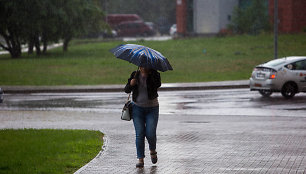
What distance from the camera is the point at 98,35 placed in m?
76.9

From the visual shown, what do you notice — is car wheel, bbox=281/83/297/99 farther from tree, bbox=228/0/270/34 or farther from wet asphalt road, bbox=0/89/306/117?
tree, bbox=228/0/270/34

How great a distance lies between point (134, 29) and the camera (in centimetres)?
7550

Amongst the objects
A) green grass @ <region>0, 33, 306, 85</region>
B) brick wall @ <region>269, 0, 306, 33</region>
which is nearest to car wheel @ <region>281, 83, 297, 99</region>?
green grass @ <region>0, 33, 306, 85</region>

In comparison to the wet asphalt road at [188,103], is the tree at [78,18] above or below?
above

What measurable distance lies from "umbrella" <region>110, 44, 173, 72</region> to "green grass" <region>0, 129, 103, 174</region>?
1.82 metres

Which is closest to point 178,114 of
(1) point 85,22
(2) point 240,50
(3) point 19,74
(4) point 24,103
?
(4) point 24,103

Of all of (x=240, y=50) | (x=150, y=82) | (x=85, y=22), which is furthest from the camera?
(x=85, y=22)

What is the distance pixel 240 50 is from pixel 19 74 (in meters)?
18.1

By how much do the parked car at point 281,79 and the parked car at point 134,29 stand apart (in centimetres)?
5447

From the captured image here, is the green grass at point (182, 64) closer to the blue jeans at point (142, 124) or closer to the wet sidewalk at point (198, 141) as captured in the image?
the wet sidewalk at point (198, 141)

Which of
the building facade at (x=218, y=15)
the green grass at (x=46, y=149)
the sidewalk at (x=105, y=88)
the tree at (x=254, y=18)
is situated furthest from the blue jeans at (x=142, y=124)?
the tree at (x=254, y=18)

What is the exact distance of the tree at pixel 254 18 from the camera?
5581cm

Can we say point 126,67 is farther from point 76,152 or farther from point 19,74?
point 76,152

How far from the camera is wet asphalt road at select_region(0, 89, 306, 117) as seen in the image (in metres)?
17.6
